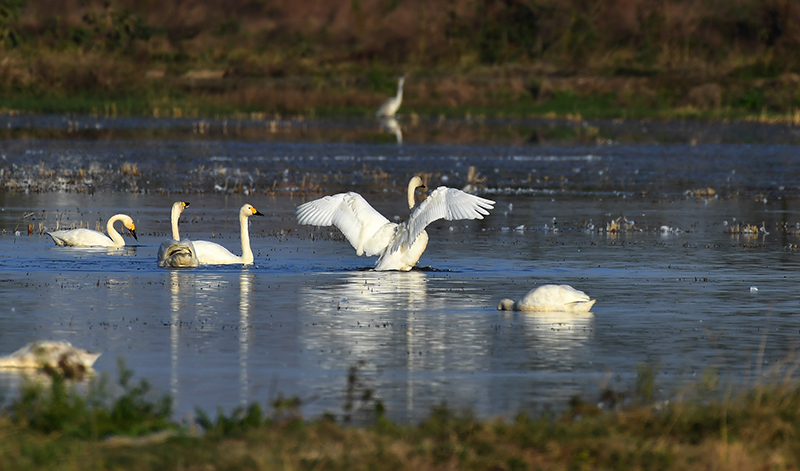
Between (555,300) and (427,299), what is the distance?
4.50 feet

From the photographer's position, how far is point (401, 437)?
6.82 meters

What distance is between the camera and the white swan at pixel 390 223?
14.4 m

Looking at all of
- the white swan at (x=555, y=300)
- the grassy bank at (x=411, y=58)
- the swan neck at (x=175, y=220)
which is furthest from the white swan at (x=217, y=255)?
the grassy bank at (x=411, y=58)

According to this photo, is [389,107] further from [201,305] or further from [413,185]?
[201,305]

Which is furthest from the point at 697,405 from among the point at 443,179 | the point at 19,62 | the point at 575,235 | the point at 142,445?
the point at 19,62

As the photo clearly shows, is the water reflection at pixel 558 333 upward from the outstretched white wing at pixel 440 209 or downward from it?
downward

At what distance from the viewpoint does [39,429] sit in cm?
696

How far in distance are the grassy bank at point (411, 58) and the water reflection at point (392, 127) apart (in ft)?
10.5

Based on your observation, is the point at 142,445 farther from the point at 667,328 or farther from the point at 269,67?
the point at 269,67

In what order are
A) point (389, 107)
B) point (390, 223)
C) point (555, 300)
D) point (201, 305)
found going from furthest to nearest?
point (389, 107) → point (390, 223) → point (201, 305) → point (555, 300)

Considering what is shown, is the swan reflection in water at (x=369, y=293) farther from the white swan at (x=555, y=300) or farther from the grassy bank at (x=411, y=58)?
the grassy bank at (x=411, y=58)

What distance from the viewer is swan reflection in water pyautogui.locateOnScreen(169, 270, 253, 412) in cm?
894

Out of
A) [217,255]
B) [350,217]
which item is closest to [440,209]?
[350,217]

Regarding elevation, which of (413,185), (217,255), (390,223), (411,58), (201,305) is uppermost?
(411,58)
